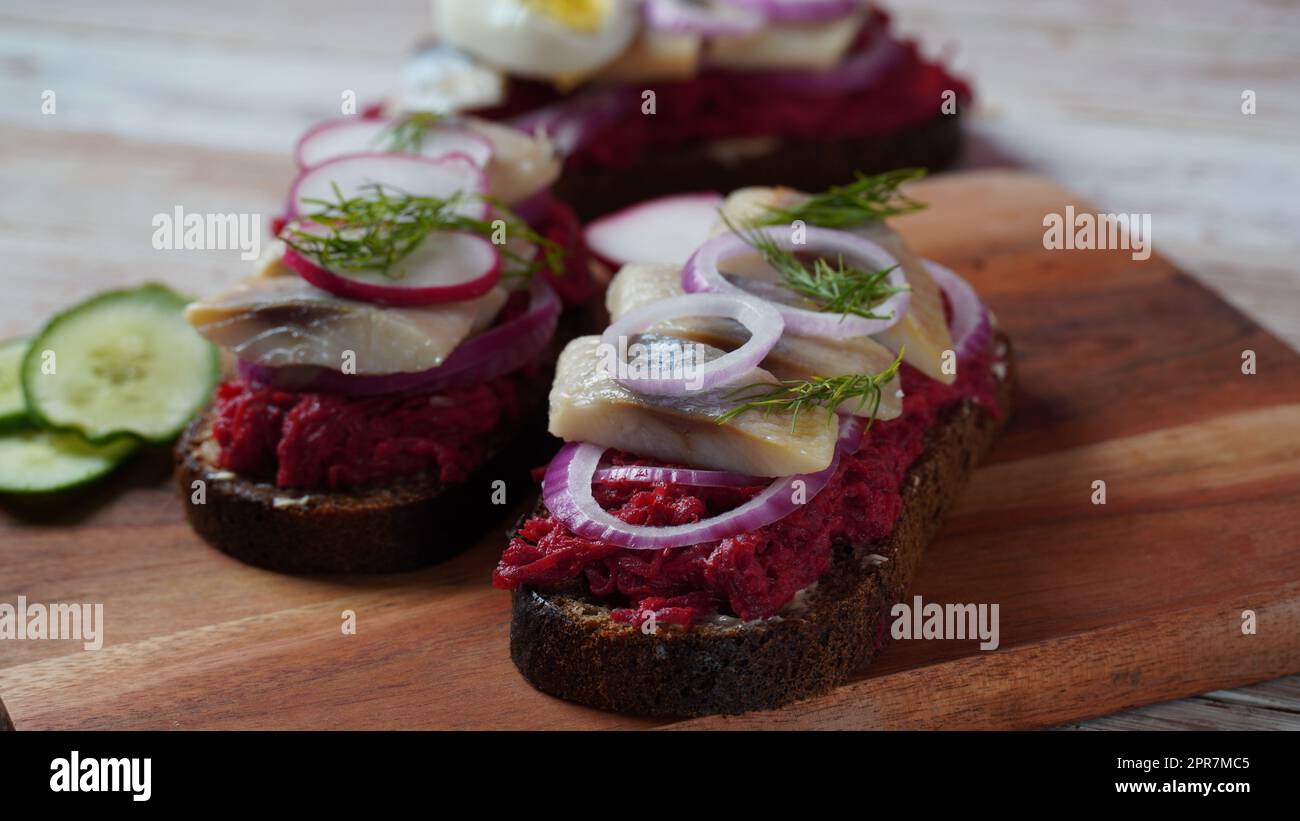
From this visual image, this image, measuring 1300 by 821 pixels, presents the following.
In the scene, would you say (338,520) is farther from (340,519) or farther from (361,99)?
(361,99)

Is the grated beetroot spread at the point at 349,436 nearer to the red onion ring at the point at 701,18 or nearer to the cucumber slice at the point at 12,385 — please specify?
the cucumber slice at the point at 12,385

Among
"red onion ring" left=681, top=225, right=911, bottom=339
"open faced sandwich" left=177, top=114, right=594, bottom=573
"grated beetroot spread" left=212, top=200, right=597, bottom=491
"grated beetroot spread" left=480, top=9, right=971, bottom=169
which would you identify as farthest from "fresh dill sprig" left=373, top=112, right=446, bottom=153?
"grated beetroot spread" left=480, top=9, right=971, bottom=169

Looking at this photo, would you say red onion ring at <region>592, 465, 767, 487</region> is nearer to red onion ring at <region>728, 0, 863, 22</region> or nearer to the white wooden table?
the white wooden table

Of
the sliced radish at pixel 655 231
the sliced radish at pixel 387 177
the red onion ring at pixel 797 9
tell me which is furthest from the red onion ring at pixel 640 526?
the red onion ring at pixel 797 9

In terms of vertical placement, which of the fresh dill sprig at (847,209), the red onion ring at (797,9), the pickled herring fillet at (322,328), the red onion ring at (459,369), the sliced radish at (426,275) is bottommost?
the red onion ring at (459,369)

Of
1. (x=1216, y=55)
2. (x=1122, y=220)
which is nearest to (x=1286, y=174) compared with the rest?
(x=1122, y=220)
